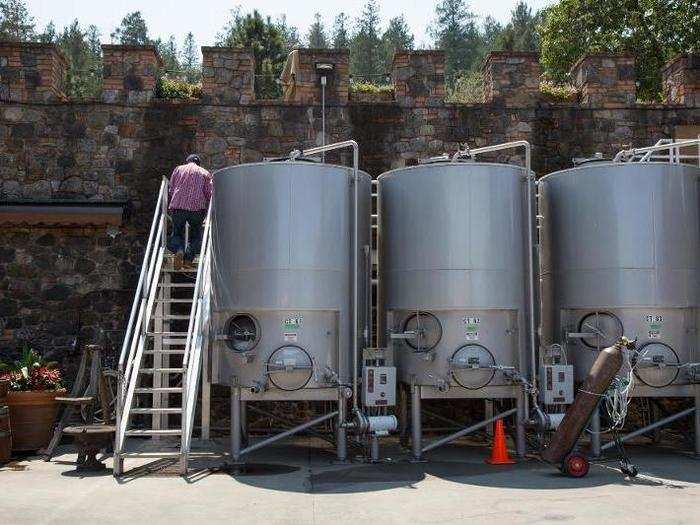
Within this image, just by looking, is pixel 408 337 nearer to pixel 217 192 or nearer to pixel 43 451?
pixel 217 192

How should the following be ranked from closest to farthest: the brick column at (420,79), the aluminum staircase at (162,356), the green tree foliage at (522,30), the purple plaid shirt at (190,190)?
the aluminum staircase at (162,356), the purple plaid shirt at (190,190), the brick column at (420,79), the green tree foliage at (522,30)

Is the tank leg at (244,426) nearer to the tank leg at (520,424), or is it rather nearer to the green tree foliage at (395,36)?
the tank leg at (520,424)

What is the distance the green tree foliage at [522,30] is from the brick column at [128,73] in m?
32.4

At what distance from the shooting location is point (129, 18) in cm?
5272

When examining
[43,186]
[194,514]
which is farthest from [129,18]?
[194,514]

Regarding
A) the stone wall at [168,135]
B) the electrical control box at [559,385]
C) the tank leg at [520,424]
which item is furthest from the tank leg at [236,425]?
the electrical control box at [559,385]

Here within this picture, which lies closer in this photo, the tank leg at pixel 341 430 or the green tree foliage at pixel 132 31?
the tank leg at pixel 341 430

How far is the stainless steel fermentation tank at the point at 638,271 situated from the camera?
9.11 m

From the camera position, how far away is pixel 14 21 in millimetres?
41344

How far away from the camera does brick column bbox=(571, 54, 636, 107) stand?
12.1 m

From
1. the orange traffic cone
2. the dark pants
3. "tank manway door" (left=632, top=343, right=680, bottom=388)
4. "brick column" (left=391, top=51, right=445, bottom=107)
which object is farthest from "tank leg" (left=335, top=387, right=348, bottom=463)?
"brick column" (left=391, top=51, right=445, bottom=107)

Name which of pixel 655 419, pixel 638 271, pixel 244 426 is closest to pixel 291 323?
pixel 244 426

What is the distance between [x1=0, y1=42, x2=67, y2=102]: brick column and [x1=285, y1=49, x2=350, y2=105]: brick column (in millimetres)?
3640

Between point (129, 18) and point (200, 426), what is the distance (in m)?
47.2
